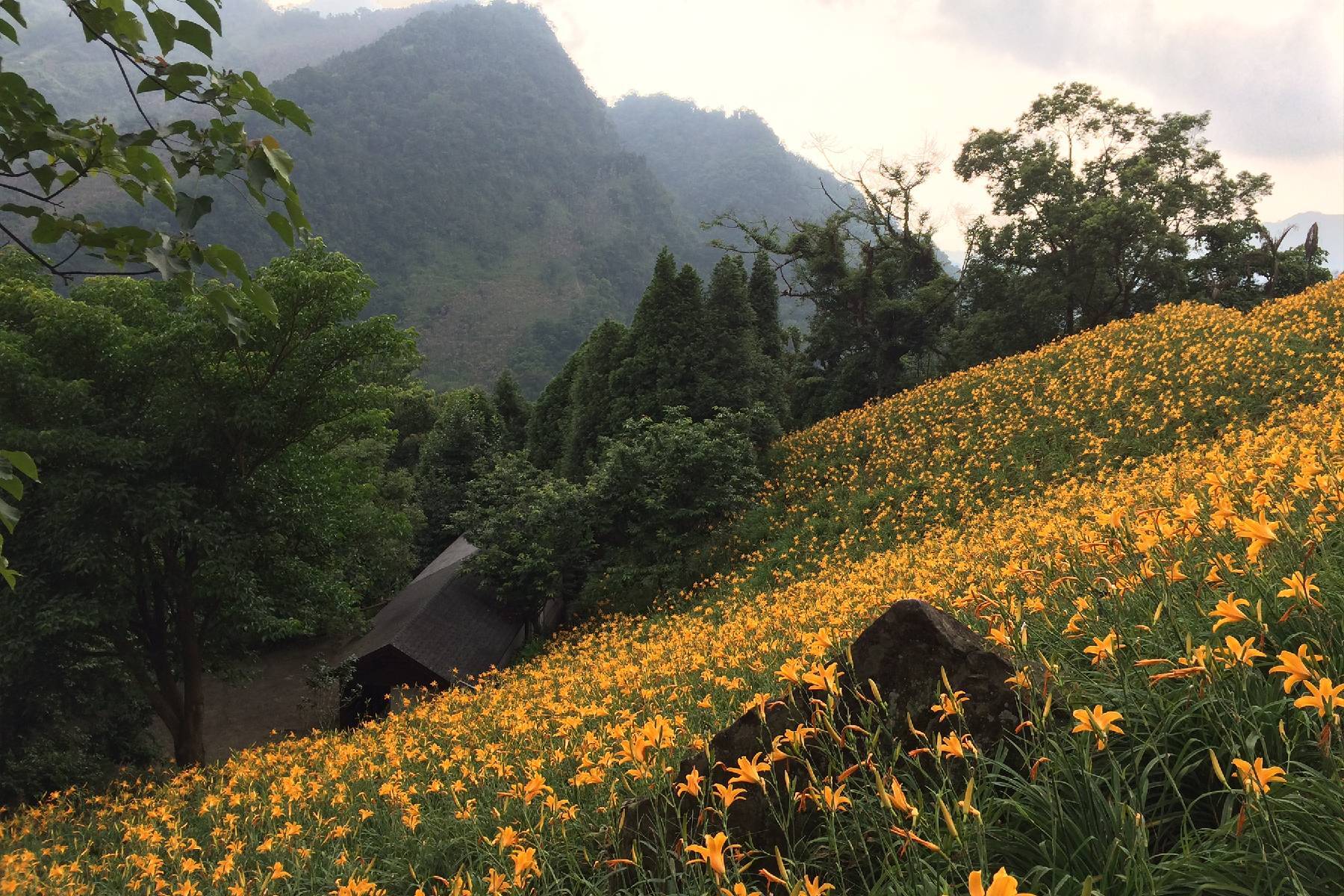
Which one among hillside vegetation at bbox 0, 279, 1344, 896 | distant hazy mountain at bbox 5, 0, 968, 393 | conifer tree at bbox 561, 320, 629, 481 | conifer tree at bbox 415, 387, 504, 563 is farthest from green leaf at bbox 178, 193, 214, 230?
distant hazy mountain at bbox 5, 0, 968, 393

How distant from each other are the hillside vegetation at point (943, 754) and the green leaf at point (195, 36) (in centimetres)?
220

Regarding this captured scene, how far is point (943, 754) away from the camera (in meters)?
2.53

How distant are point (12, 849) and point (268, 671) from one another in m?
17.7

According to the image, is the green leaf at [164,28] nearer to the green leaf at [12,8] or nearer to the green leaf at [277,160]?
the green leaf at [277,160]

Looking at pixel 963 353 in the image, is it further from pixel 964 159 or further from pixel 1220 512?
pixel 1220 512

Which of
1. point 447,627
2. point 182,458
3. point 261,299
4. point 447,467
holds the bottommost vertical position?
point 447,627

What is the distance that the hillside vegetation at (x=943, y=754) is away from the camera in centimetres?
179

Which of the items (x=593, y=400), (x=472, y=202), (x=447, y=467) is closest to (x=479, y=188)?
(x=472, y=202)

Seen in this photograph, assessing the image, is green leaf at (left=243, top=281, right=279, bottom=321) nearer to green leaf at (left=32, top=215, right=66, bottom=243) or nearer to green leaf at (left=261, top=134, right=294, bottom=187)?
green leaf at (left=261, top=134, right=294, bottom=187)

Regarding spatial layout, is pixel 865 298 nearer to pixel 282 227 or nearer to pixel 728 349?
pixel 728 349

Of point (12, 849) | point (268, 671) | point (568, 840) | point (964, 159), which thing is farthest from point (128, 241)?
point (964, 159)

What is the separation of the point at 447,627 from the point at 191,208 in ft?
51.9

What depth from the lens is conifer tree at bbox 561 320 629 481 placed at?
2205 cm

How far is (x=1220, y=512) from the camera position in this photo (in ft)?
8.28
